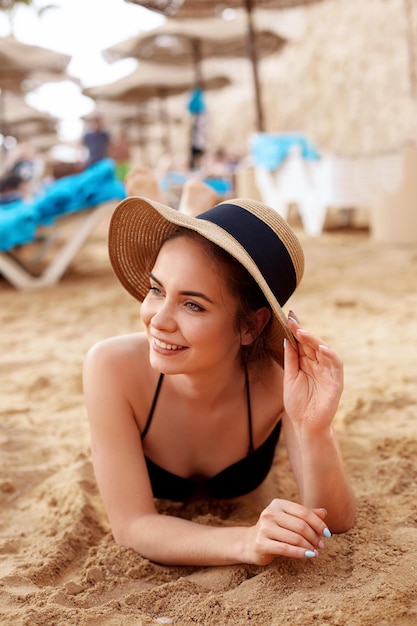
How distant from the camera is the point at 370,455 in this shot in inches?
91.1

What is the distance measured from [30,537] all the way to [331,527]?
86cm

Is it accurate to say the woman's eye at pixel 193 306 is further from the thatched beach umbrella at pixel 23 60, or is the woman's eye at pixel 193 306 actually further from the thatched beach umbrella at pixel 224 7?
the thatched beach umbrella at pixel 23 60

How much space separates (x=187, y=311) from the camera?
155 cm

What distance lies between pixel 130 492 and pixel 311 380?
1.84 feet

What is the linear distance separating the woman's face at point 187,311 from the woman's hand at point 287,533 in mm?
386

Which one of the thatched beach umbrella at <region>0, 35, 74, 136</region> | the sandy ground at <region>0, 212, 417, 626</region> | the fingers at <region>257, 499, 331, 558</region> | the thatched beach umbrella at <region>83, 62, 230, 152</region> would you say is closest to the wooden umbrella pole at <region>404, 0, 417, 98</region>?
the thatched beach umbrella at <region>83, 62, 230, 152</region>

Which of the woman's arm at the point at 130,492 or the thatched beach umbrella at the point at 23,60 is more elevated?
the thatched beach umbrella at the point at 23,60

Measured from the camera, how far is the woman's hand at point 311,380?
4.84 ft

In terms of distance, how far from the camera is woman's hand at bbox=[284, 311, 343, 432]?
1.48 meters

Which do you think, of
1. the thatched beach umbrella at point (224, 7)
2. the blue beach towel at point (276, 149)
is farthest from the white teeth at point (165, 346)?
the thatched beach umbrella at point (224, 7)

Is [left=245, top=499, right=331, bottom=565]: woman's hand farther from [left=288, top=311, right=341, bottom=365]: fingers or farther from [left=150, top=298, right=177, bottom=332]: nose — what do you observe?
[left=150, top=298, right=177, bottom=332]: nose

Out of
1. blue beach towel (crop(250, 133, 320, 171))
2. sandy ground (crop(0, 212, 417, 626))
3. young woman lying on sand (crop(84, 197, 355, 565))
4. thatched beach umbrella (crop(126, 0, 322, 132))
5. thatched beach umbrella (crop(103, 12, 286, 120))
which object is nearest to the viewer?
sandy ground (crop(0, 212, 417, 626))

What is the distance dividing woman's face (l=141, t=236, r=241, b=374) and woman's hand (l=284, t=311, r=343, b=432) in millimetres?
176

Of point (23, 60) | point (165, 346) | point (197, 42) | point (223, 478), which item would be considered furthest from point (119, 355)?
point (197, 42)
